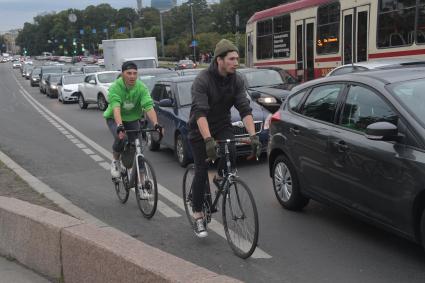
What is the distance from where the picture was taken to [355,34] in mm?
16094

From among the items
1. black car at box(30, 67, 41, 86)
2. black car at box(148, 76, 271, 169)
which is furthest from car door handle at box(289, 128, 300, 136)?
black car at box(30, 67, 41, 86)

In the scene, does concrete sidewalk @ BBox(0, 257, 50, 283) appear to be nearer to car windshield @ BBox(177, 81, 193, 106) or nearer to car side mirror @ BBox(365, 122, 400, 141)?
car side mirror @ BBox(365, 122, 400, 141)

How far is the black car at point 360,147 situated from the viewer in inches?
194

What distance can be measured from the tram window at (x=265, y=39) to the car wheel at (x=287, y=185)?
47.7ft

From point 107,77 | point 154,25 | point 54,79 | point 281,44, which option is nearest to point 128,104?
point 281,44

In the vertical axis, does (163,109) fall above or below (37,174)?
above

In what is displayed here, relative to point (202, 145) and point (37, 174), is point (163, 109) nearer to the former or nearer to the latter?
point (37, 174)

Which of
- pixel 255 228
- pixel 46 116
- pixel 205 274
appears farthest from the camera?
pixel 46 116

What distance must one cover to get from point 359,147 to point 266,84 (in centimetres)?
1071

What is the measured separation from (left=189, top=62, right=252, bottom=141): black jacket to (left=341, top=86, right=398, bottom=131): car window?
1.00 m

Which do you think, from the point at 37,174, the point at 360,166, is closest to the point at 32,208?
the point at 360,166

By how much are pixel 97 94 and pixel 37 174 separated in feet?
47.8

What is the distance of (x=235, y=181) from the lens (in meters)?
5.38

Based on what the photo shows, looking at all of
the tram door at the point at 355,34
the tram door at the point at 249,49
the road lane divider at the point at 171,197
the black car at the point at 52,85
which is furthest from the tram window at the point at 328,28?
the black car at the point at 52,85
